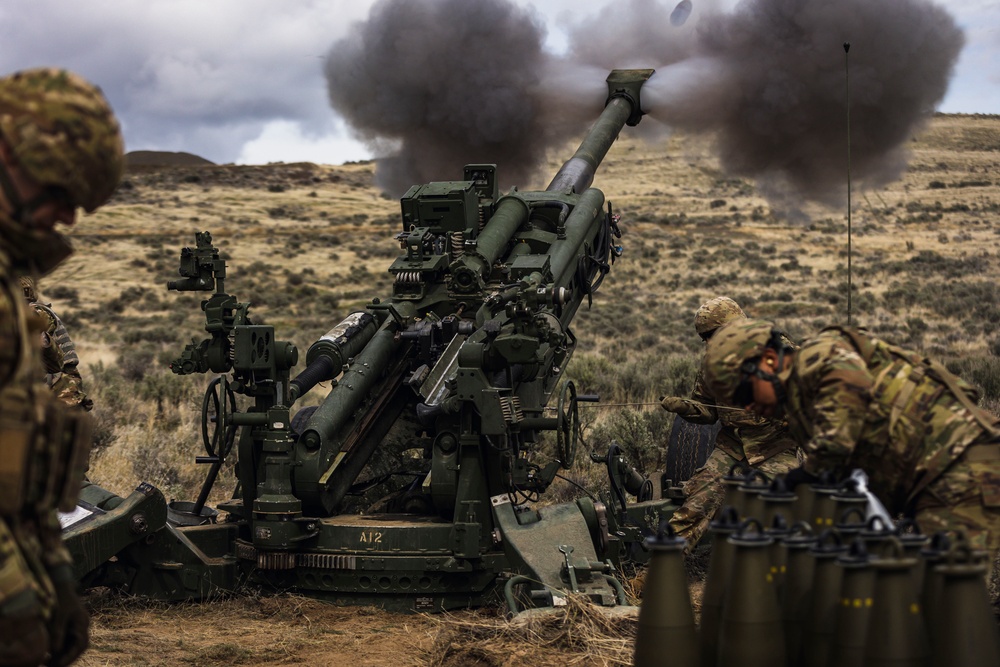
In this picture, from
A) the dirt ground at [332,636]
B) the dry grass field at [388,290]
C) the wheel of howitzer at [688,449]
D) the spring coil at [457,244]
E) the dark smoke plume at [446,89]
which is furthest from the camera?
the dark smoke plume at [446,89]

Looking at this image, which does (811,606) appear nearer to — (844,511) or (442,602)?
(844,511)

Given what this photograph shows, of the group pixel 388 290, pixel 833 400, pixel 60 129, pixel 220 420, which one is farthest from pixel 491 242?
pixel 388 290

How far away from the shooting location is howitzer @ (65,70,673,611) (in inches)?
315

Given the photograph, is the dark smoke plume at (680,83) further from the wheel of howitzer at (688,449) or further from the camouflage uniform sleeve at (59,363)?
the camouflage uniform sleeve at (59,363)

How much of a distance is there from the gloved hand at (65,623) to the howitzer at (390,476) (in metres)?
3.57

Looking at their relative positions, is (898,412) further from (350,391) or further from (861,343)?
(350,391)

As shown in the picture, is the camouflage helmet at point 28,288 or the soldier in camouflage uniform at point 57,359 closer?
the camouflage helmet at point 28,288

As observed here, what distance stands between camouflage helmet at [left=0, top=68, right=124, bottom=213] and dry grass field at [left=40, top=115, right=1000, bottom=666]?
3400mm

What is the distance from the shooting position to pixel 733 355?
4883mm

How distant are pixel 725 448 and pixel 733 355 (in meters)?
3.66

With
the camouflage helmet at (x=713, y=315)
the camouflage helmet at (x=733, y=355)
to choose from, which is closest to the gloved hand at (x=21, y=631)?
the camouflage helmet at (x=733, y=355)

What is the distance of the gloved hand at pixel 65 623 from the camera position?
3814 millimetres

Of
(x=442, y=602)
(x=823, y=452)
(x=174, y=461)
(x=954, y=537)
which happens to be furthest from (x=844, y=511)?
(x=174, y=461)

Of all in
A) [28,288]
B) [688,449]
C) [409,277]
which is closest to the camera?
[28,288]
